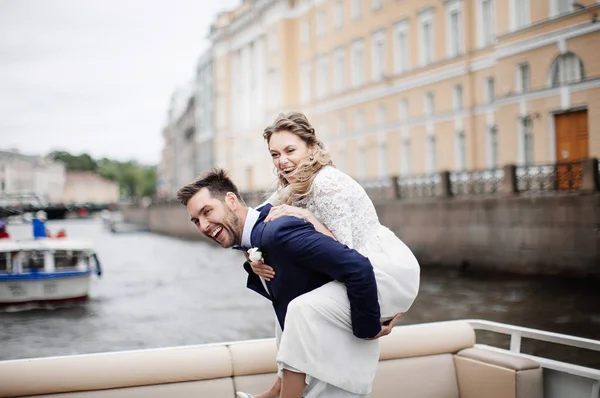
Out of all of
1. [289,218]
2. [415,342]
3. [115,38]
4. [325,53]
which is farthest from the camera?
[325,53]

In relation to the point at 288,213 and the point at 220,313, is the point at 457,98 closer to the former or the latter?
the point at 220,313

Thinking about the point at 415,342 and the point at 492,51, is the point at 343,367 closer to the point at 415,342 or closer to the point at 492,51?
the point at 415,342

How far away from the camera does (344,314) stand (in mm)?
1471

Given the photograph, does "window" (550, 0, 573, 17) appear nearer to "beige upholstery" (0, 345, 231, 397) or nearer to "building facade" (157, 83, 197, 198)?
"beige upholstery" (0, 345, 231, 397)

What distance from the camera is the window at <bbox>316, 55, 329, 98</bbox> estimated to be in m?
17.2

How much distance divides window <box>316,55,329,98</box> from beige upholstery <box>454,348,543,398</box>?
1485 cm

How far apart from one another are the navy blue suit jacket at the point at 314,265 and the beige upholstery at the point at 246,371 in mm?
763

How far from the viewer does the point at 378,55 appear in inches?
643

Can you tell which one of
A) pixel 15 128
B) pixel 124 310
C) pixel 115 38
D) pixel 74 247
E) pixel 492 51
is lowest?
pixel 124 310

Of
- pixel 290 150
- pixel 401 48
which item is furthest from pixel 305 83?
pixel 290 150

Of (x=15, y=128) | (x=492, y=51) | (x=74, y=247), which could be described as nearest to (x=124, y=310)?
(x=74, y=247)

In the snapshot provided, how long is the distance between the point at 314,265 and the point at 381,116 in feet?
47.6

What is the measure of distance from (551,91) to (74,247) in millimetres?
6933

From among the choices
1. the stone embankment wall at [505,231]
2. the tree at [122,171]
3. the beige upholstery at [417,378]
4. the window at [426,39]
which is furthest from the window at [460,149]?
the beige upholstery at [417,378]
